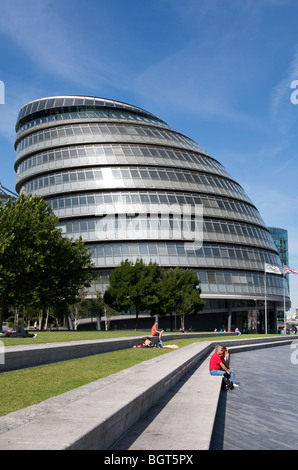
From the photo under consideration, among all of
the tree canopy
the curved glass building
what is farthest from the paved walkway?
the curved glass building

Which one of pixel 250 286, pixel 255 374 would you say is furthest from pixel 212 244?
pixel 255 374

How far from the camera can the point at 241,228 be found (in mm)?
73125

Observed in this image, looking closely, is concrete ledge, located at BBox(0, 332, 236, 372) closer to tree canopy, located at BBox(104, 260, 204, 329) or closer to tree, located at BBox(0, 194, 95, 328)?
tree, located at BBox(0, 194, 95, 328)

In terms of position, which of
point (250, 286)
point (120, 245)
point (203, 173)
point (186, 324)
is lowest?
point (186, 324)

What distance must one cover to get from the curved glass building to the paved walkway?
4789 centimetres

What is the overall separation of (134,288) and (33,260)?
48.4 ft

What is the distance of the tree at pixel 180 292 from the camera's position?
56.2 meters

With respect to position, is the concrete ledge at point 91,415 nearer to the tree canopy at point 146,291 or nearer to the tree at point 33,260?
the tree at point 33,260

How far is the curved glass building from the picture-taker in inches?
2618

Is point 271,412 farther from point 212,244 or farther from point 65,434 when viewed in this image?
point 212,244

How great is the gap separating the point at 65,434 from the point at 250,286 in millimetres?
69033

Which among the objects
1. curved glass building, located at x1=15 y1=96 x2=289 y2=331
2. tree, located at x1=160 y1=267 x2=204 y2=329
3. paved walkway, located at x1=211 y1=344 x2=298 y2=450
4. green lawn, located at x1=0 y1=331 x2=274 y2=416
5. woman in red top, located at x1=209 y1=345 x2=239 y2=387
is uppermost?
curved glass building, located at x1=15 y1=96 x2=289 y2=331

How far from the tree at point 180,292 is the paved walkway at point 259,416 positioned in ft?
121

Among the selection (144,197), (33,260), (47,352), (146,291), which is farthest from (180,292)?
(47,352)
